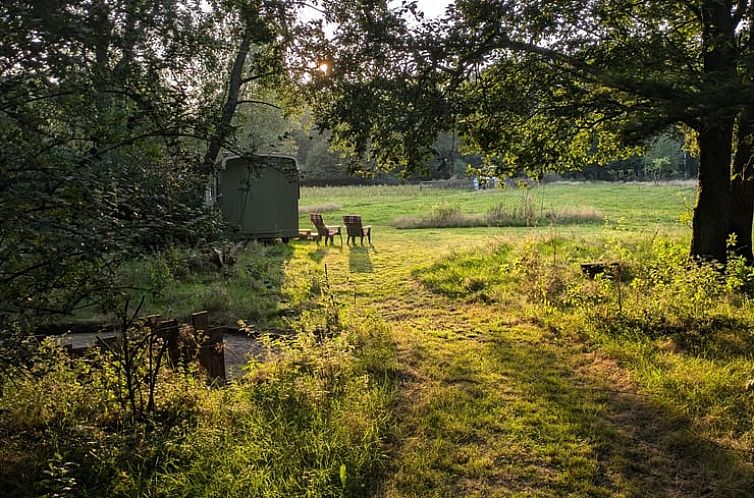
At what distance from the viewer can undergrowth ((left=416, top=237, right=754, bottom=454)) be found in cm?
391

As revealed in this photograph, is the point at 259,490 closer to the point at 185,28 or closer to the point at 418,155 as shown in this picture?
the point at 185,28

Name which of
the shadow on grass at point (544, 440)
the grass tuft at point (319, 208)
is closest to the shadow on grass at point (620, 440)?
the shadow on grass at point (544, 440)

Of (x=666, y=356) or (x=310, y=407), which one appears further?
(x=666, y=356)

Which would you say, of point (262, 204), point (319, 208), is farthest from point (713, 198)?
point (319, 208)

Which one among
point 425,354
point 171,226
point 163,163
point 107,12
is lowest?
point 425,354

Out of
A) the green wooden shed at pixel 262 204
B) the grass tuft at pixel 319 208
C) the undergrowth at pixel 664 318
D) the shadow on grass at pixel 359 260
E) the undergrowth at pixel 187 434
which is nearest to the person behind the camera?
the undergrowth at pixel 187 434

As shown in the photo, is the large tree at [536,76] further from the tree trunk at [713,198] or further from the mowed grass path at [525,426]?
the mowed grass path at [525,426]

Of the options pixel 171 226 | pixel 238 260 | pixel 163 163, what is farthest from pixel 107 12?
pixel 238 260

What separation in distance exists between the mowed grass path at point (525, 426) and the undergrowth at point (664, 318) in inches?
9.2

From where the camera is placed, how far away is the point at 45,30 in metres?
2.30

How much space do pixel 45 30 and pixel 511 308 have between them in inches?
231

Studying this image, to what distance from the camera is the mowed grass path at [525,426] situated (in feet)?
9.91

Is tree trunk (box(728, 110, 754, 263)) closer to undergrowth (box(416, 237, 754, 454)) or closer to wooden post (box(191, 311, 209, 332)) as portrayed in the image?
undergrowth (box(416, 237, 754, 454))

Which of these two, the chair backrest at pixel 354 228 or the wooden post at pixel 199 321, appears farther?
the chair backrest at pixel 354 228
